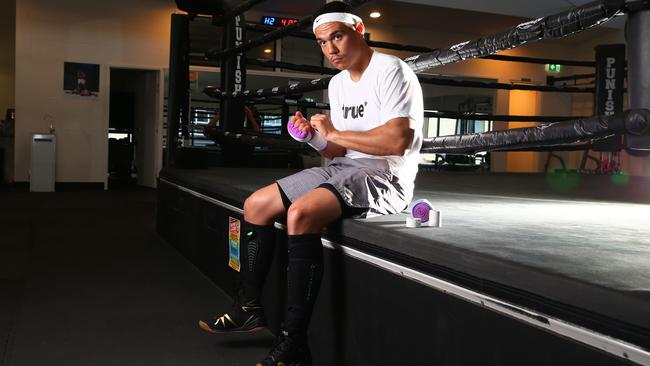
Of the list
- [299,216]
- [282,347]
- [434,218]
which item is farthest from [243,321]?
[434,218]

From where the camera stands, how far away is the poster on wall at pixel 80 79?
8.38 m

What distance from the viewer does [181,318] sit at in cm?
224

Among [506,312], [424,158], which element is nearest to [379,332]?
[506,312]

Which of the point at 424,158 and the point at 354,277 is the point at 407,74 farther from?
the point at 424,158

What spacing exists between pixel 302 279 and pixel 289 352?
0.62ft

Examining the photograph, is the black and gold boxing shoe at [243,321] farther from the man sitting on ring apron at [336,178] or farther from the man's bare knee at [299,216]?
→ the man's bare knee at [299,216]

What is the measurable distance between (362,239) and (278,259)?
2.13ft

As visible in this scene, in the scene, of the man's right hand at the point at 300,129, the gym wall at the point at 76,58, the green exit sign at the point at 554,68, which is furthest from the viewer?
the green exit sign at the point at 554,68

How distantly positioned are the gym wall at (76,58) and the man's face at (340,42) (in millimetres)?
7462

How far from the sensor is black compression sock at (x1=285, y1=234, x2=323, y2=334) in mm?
1569

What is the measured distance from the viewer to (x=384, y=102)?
5.43 ft

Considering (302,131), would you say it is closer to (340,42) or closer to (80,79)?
(340,42)

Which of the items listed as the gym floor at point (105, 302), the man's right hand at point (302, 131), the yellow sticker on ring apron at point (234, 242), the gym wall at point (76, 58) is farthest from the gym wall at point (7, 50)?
the man's right hand at point (302, 131)

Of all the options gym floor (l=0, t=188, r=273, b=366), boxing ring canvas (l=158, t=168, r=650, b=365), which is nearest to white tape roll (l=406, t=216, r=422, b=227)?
boxing ring canvas (l=158, t=168, r=650, b=365)
